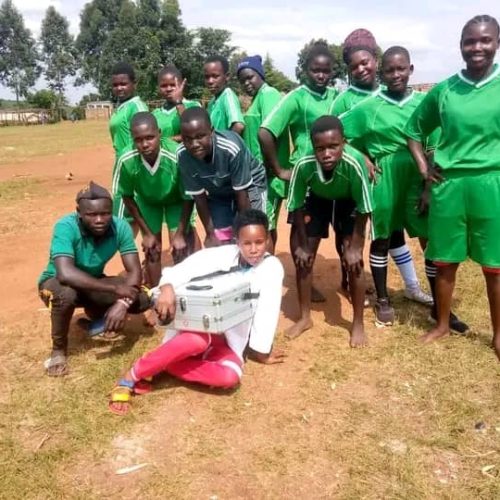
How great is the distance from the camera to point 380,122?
397cm

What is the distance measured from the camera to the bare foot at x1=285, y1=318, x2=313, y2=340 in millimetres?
4188

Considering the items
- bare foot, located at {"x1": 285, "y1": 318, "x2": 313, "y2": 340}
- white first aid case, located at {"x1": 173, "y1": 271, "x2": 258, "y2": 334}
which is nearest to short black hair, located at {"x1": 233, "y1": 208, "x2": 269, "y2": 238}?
white first aid case, located at {"x1": 173, "y1": 271, "x2": 258, "y2": 334}

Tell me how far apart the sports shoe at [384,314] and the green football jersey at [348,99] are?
1465mm

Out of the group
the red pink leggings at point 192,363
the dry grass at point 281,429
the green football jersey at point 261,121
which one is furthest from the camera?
the green football jersey at point 261,121

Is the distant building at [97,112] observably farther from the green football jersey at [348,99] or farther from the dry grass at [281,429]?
the dry grass at [281,429]

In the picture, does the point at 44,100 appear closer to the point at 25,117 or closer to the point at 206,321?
the point at 25,117

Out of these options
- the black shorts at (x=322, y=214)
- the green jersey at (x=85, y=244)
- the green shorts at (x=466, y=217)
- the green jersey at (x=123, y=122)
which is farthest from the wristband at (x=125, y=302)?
the green shorts at (x=466, y=217)

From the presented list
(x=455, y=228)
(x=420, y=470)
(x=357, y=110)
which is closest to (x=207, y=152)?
(x=357, y=110)

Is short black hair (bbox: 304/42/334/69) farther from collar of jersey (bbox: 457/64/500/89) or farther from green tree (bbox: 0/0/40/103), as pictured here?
green tree (bbox: 0/0/40/103)

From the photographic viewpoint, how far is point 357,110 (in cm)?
402

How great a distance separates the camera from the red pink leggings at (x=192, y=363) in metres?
3.30

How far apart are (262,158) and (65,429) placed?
2613 mm

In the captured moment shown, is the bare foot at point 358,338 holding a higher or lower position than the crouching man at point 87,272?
lower

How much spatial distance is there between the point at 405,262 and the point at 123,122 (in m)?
2.68
